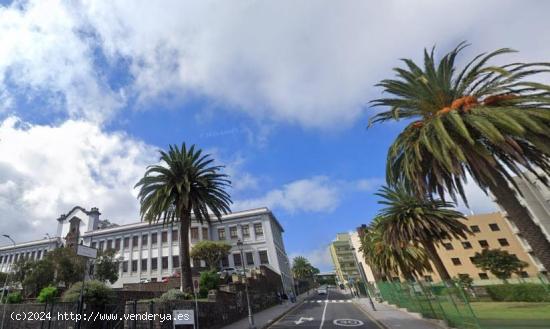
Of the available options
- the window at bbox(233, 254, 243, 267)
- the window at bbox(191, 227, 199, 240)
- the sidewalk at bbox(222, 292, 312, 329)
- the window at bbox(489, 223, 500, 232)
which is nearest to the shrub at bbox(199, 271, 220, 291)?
the sidewalk at bbox(222, 292, 312, 329)

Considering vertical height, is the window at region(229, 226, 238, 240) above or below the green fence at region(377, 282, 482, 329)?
above

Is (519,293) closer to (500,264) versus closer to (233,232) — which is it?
(500,264)

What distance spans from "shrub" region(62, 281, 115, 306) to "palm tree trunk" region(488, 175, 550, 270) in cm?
1968

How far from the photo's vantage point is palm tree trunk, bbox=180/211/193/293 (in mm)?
21703

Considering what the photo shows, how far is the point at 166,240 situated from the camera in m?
55.1

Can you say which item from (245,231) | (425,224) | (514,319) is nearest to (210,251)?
(245,231)

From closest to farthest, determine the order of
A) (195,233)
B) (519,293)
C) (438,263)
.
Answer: (438,263)
(519,293)
(195,233)

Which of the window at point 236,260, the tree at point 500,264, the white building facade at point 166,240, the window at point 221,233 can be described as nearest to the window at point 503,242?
the tree at point 500,264

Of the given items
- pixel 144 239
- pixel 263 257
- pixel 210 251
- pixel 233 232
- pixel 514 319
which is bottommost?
pixel 514 319

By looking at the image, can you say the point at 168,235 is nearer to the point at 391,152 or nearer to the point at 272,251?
the point at 272,251

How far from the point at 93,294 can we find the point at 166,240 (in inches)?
1684

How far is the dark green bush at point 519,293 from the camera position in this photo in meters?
27.2

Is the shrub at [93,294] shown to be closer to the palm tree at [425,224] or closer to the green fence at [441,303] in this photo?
the green fence at [441,303]

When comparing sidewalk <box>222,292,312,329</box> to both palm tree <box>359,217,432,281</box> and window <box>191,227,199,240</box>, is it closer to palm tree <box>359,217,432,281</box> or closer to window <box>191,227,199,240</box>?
palm tree <box>359,217,432,281</box>
